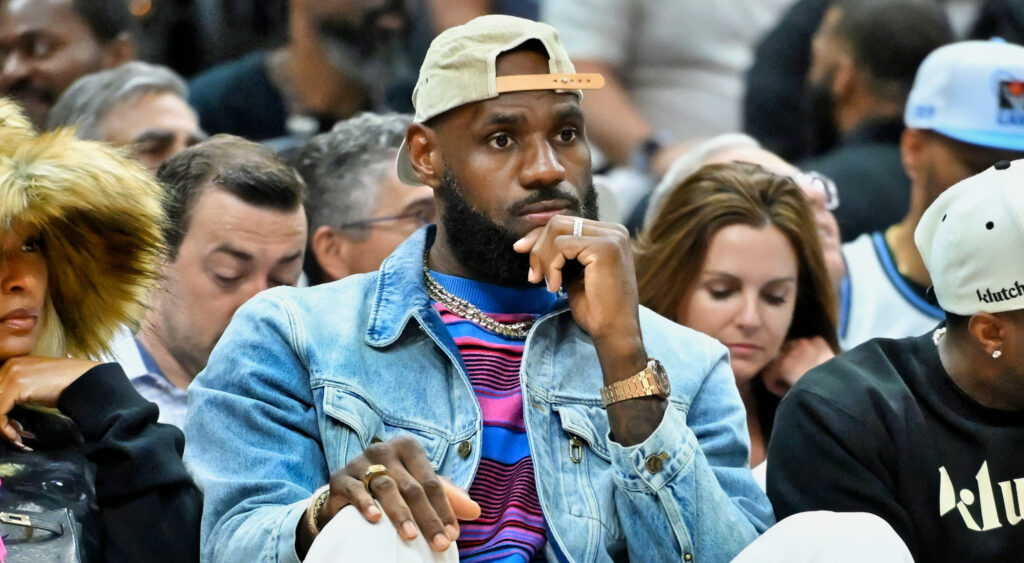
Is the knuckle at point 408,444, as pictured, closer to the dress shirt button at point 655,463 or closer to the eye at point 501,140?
the dress shirt button at point 655,463

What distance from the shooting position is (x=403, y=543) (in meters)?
2.32

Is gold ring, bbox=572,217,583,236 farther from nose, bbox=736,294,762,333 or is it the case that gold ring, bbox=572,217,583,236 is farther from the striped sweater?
nose, bbox=736,294,762,333

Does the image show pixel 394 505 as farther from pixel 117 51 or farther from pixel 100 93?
pixel 117 51

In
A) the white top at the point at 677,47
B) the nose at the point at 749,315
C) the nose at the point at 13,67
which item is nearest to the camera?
the nose at the point at 749,315

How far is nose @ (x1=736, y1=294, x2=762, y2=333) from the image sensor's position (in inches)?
144

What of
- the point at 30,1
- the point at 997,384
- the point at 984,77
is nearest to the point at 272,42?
the point at 30,1

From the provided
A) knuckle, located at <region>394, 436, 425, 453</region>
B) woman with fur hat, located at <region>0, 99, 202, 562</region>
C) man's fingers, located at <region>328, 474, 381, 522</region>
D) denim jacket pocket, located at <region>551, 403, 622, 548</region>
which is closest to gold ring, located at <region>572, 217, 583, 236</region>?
denim jacket pocket, located at <region>551, 403, 622, 548</region>

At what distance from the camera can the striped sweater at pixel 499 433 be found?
267cm

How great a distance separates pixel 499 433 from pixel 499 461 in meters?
0.05

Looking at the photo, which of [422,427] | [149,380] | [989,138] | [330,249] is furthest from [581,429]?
[989,138]

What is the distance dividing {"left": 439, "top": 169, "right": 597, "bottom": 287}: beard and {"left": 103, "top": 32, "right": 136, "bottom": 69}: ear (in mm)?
2399

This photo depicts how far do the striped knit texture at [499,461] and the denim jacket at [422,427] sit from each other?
4cm

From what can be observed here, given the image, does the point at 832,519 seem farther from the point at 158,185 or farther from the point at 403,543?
the point at 158,185

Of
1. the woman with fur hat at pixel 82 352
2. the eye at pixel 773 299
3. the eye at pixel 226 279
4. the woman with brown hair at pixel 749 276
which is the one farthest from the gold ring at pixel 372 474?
the eye at pixel 773 299
